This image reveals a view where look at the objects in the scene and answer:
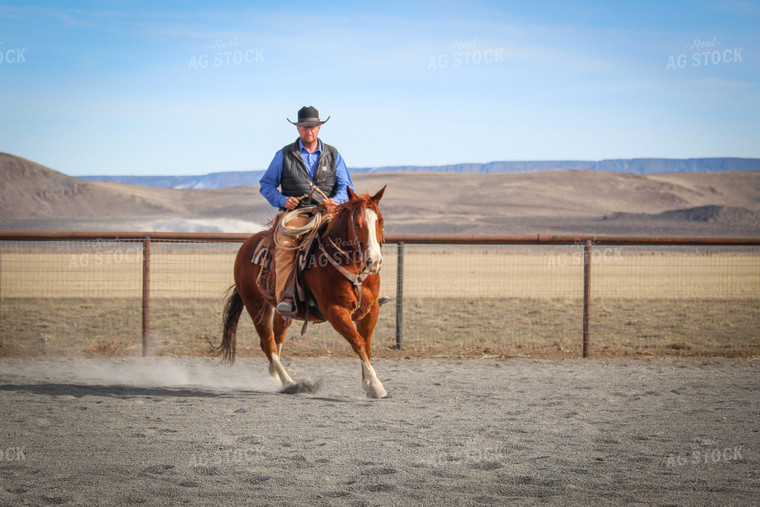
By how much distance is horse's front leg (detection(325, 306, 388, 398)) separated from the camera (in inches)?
241

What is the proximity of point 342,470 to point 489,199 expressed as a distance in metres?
102

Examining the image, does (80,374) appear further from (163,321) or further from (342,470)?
(342,470)

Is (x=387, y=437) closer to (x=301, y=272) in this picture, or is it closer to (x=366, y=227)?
(x=366, y=227)

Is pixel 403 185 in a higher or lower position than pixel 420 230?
higher

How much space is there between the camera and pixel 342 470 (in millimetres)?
4215

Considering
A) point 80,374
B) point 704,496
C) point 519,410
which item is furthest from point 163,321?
point 704,496

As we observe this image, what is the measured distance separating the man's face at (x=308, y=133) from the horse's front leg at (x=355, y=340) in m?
1.80


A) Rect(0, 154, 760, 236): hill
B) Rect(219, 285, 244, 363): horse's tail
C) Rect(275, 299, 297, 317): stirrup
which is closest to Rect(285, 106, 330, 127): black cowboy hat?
Rect(275, 299, 297, 317): stirrup

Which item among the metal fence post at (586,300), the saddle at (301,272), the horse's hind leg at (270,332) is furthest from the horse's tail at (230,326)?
the metal fence post at (586,300)

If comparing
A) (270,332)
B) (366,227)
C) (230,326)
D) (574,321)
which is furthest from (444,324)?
(366,227)

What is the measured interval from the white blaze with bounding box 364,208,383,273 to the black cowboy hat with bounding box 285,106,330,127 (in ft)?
4.62

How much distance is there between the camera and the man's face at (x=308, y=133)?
682 cm

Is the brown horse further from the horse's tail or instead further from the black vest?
the horse's tail

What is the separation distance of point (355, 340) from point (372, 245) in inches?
38.7
